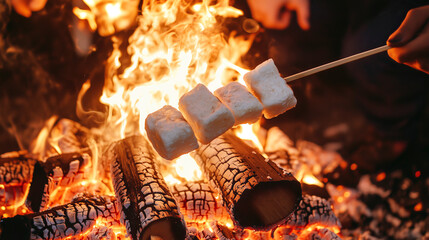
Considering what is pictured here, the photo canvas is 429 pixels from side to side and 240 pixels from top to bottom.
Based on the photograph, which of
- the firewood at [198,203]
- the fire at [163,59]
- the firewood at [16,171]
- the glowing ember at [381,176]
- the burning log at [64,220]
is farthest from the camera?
the glowing ember at [381,176]

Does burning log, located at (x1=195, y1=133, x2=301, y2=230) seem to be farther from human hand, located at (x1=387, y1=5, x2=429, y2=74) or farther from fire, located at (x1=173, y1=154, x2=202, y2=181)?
human hand, located at (x1=387, y1=5, x2=429, y2=74)

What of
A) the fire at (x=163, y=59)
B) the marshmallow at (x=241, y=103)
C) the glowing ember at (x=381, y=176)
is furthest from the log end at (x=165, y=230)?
the glowing ember at (x=381, y=176)

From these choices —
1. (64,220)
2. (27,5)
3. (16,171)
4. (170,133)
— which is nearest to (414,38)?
(170,133)

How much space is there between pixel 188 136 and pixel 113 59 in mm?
1766

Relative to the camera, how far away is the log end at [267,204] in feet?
6.31

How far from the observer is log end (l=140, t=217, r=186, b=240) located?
175 centimetres

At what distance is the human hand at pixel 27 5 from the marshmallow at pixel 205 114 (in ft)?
7.14

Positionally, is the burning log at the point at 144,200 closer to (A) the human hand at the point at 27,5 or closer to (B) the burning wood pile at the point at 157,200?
(B) the burning wood pile at the point at 157,200

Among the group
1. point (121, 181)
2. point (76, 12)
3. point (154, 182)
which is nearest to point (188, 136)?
point (154, 182)

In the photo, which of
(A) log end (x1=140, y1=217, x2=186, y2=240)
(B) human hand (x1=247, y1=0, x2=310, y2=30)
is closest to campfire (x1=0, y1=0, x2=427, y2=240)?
(A) log end (x1=140, y1=217, x2=186, y2=240)

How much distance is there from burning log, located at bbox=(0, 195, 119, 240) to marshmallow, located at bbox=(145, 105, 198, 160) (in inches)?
24.1

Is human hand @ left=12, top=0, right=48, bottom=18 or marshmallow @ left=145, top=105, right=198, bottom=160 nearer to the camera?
marshmallow @ left=145, top=105, right=198, bottom=160

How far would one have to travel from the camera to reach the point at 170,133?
5.67ft

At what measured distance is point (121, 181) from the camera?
2.05 m
